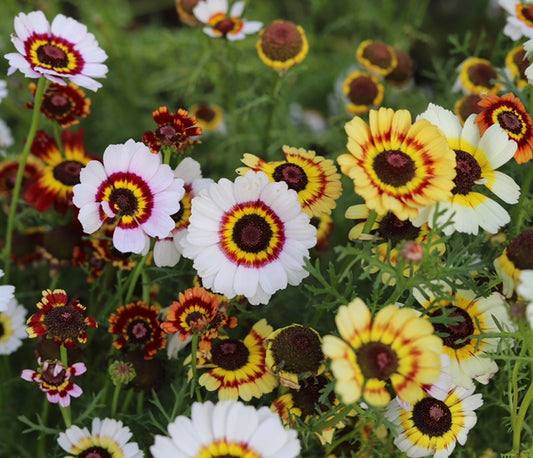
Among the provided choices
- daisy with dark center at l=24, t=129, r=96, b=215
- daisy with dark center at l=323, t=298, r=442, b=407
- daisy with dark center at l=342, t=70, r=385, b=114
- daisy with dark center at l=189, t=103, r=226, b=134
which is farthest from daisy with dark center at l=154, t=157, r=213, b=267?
daisy with dark center at l=189, t=103, r=226, b=134

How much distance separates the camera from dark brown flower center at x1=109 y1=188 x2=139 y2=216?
113 cm

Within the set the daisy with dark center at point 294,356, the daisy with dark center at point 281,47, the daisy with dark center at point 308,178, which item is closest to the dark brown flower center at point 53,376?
the daisy with dark center at point 294,356

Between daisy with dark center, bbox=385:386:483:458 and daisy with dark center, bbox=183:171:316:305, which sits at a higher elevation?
daisy with dark center, bbox=183:171:316:305

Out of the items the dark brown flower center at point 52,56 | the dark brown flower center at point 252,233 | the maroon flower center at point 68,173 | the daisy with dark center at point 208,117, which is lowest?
the dark brown flower center at point 252,233

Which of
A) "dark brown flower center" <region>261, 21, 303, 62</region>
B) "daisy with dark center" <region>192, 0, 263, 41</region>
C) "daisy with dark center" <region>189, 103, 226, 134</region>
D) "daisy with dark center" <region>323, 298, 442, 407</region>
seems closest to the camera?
"daisy with dark center" <region>323, 298, 442, 407</region>

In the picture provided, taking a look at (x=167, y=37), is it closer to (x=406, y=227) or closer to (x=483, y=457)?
(x=406, y=227)

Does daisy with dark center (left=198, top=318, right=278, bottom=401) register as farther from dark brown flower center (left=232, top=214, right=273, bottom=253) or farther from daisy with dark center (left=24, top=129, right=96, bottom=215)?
daisy with dark center (left=24, top=129, right=96, bottom=215)

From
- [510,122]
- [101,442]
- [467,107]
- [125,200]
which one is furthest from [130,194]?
[467,107]

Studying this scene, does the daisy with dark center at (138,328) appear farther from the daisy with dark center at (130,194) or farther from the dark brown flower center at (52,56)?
the dark brown flower center at (52,56)

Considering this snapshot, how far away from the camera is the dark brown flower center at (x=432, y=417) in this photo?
1158mm

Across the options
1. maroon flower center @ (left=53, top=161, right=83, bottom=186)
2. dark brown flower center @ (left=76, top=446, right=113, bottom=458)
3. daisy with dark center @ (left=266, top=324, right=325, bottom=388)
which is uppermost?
maroon flower center @ (left=53, top=161, right=83, bottom=186)

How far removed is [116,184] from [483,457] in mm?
967

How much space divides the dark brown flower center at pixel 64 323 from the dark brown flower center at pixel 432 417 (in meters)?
0.61

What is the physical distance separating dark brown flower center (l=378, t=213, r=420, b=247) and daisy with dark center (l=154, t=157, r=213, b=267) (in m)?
0.33
